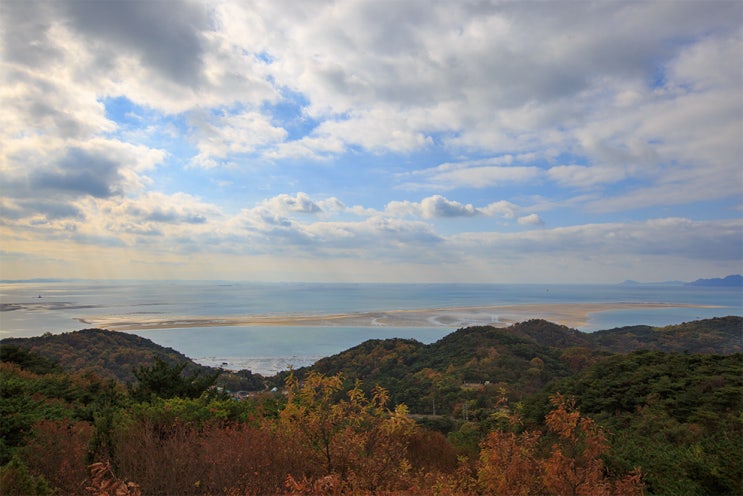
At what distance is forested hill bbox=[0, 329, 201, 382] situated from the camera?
112 ft

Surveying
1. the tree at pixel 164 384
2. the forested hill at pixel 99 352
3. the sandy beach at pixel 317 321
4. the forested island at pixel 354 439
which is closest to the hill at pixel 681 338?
the sandy beach at pixel 317 321

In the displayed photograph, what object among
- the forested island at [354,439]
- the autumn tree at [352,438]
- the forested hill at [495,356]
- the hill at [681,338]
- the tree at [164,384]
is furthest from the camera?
the hill at [681,338]

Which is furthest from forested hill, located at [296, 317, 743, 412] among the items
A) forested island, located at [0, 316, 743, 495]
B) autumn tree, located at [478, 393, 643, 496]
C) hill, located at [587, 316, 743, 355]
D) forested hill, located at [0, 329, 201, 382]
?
autumn tree, located at [478, 393, 643, 496]

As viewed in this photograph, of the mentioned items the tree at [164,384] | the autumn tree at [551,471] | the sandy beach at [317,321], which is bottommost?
the sandy beach at [317,321]

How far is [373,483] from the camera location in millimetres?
5285

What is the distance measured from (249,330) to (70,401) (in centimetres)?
5635

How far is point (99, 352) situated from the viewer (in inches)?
1468

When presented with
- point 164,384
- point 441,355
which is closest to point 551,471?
point 164,384

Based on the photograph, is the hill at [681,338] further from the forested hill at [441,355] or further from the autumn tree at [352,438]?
the autumn tree at [352,438]

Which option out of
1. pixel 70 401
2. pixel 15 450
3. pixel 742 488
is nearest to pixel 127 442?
pixel 15 450

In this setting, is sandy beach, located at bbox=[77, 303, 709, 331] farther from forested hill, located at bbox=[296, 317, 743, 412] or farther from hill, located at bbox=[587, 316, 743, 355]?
forested hill, located at bbox=[296, 317, 743, 412]

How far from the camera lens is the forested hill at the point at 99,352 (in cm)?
3419

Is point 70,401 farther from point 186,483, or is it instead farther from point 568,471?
point 568,471

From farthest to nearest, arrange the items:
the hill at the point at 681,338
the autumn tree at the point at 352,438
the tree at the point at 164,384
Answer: the hill at the point at 681,338
the tree at the point at 164,384
the autumn tree at the point at 352,438
